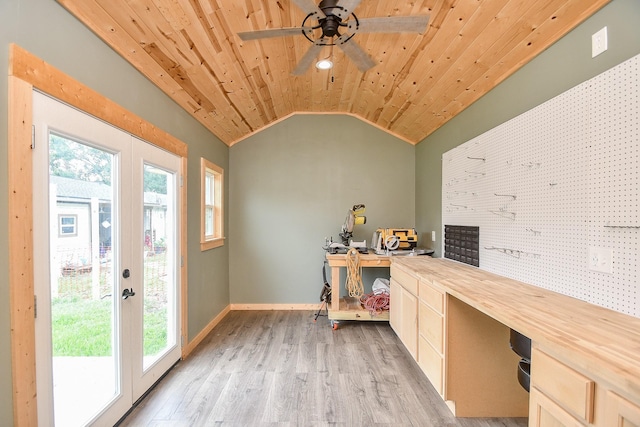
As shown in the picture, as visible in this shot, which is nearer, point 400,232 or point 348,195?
point 400,232

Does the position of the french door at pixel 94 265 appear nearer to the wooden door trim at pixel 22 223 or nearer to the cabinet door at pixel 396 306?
the wooden door trim at pixel 22 223

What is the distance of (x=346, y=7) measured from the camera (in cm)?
162

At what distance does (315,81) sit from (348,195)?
1711 mm

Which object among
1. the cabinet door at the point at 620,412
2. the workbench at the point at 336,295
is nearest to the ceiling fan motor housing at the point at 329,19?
the cabinet door at the point at 620,412

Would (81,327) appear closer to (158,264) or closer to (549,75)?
(158,264)

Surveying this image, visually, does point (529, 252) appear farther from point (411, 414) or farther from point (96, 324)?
point (96, 324)

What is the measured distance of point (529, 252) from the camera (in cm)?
194

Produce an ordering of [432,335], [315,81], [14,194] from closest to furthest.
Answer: [14,194]
[432,335]
[315,81]

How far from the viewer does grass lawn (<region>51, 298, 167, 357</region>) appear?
147 cm

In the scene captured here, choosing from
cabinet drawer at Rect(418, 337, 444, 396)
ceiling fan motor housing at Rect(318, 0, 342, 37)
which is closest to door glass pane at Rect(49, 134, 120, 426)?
ceiling fan motor housing at Rect(318, 0, 342, 37)

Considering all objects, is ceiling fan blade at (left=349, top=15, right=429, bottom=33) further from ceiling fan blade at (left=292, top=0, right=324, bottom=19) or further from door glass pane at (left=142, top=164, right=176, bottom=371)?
door glass pane at (left=142, top=164, right=176, bottom=371)

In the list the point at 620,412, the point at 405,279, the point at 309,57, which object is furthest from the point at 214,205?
the point at 620,412

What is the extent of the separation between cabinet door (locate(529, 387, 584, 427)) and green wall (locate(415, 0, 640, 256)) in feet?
5.25

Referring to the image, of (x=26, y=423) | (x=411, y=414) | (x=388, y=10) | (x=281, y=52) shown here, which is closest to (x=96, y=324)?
(x=26, y=423)
